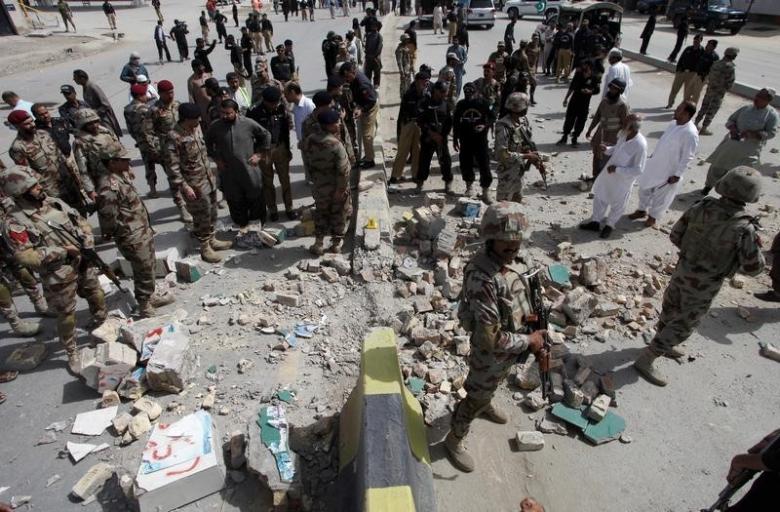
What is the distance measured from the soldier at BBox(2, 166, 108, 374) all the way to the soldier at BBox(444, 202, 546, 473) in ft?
11.2

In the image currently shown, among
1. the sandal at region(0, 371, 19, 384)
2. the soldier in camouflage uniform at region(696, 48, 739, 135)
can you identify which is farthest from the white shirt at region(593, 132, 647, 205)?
the sandal at region(0, 371, 19, 384)

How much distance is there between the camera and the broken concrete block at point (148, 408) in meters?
3.55

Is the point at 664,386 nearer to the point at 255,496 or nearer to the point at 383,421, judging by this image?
the point at 383,421

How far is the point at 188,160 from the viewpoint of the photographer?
5.16 metres

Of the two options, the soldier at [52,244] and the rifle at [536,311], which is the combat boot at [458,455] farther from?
the soldier at [52,244]

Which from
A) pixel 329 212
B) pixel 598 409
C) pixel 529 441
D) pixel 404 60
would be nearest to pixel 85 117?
pixel 329 212

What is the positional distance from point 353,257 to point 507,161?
2.37 meters

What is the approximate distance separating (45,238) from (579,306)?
16.2 ft

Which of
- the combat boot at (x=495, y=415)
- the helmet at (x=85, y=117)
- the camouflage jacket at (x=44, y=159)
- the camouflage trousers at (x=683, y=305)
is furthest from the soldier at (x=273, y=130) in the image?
the camouflage trousers at (x=683, y=305)

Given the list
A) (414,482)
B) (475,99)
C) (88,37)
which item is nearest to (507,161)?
(475,99)

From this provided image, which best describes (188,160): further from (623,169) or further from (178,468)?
(623,169)

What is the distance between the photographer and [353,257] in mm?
5336

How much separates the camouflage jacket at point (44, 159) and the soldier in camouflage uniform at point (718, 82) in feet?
35.8

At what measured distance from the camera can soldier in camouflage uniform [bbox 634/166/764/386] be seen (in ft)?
10.7
